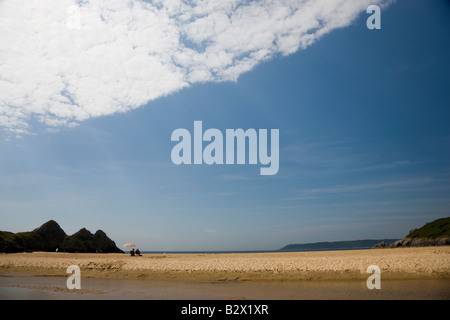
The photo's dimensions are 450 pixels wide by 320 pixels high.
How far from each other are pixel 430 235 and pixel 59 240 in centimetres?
8870

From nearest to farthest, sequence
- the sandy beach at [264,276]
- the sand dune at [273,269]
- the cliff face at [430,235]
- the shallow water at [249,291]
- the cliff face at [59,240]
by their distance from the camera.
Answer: the shallow water at [249,291]
the sandy beach at [264,276]
the sand dune at [273,269]
the cliff face at [59,240]
the cliff face at [430,235]

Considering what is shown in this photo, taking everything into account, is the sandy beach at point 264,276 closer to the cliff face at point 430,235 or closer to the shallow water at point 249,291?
the shallow water at point 249,291

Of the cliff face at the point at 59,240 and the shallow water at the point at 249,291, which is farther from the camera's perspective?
the cliff face at the point at 59,240

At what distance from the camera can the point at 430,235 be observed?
244ft

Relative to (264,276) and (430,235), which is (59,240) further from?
(430,235)

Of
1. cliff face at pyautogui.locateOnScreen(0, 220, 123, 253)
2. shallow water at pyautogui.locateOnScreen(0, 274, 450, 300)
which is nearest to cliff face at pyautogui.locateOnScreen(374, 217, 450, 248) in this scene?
shallow water at pyautogui.locateOnScreen(0, 274, 450, 300)

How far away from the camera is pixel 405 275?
65.5 feet

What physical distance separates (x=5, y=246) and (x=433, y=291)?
5192 cm

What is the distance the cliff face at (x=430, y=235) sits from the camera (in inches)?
2707

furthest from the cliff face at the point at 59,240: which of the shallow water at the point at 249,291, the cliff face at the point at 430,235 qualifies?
the cliff face at the point at 430,235

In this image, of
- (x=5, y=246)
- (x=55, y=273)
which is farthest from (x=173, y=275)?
(x=5, y=246)

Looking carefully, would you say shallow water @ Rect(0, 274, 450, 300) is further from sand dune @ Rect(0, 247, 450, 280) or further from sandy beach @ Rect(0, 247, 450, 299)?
sand dune @ Rect(0, 247, 450, 280)

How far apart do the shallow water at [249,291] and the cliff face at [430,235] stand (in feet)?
211

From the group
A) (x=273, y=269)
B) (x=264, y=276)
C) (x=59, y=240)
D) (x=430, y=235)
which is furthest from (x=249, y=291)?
(x=430, y=235)
